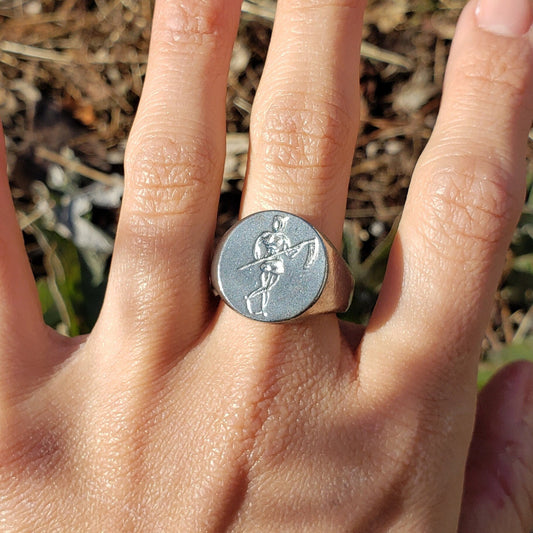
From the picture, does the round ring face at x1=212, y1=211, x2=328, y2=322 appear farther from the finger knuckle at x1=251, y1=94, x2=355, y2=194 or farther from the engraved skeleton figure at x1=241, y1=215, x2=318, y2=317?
the finger knuckle at x1=251, y1=94, x2=355, y2=194

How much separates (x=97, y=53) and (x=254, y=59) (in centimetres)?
79

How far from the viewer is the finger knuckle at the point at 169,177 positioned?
5.37 ft

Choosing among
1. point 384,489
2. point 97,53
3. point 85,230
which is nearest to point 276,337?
point 384,489

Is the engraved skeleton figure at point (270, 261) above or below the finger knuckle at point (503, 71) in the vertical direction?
below

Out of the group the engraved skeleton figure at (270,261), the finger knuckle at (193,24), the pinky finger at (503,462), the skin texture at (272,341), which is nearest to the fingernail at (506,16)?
the skin texture at (272,341)

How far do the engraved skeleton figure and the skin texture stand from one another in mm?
138

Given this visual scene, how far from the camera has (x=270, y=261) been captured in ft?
4.92

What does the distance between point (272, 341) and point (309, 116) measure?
618 mm

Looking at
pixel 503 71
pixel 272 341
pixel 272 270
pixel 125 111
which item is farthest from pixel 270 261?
pixel 125 111

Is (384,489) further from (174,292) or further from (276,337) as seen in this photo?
(174,292)

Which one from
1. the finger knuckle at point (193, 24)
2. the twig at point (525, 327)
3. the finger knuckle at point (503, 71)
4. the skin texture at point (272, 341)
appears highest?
the finger knuckle at point (193, 24)

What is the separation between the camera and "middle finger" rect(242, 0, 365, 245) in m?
1.65

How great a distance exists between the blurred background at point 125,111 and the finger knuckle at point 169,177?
1.00 meters

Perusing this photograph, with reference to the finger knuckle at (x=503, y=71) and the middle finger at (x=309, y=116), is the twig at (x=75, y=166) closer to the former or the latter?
the middle finger at (x=309, y=116)
